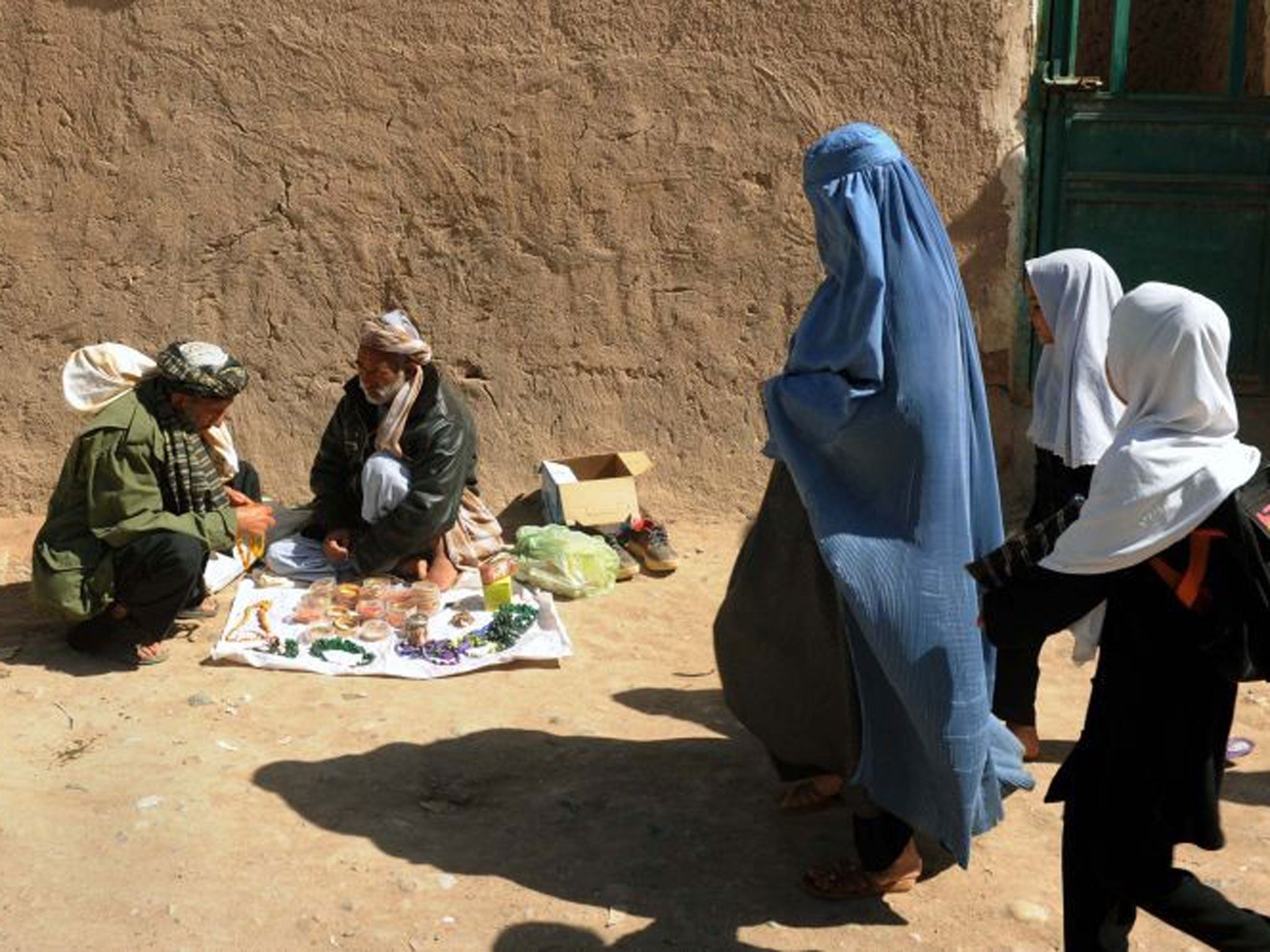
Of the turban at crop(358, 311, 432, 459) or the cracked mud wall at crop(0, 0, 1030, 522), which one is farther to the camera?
the cracked mud wall at crop(0, 0, 1030, 522)

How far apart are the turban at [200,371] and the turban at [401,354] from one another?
0.68m

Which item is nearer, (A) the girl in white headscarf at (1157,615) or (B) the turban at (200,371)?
(A) the girl in white headscarf at (1157,615)

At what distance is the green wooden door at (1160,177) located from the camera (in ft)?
20.8

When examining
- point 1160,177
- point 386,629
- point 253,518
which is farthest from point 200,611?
point 1160,177

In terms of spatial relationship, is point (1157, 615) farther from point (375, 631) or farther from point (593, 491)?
point (593, 491)

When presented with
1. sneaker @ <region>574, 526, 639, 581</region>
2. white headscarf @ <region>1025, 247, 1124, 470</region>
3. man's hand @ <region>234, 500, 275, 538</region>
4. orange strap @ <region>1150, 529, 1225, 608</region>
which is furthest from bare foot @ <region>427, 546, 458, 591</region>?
orange strap @ <region>1150, 529, 1225, 608</region>

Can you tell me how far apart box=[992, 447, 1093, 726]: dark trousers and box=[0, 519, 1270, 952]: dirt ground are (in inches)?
7.3

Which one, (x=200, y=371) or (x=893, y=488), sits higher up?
(x=893, y=488)

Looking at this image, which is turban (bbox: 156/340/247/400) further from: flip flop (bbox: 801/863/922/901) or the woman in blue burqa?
flip flop (bbox: 801/863/922/901)

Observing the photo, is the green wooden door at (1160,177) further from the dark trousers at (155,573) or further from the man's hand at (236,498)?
the dark trousers at (155,573)

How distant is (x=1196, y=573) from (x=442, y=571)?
3.57m

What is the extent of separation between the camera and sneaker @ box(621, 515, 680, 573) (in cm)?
609

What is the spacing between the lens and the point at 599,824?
3996 mm

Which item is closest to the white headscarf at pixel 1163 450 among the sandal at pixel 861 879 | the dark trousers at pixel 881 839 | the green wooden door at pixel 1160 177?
the dark trousers at pixel 881 839
